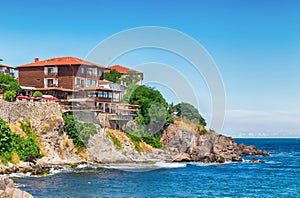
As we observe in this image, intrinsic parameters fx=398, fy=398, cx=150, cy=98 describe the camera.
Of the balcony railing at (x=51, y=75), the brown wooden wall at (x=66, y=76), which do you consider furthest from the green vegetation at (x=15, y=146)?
the balcony railing at (x=51, y=75)

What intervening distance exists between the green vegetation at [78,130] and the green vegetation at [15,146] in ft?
25.8

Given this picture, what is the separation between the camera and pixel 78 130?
65.6 meters

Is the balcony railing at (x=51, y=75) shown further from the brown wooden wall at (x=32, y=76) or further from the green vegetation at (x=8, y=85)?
the green vegetation at (x=8, y=85)

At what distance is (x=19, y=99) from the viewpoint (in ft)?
202

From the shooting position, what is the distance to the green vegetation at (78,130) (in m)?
64.2

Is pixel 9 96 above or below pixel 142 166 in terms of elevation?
above

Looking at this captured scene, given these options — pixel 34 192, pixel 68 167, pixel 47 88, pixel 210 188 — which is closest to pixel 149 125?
pixel 47 88

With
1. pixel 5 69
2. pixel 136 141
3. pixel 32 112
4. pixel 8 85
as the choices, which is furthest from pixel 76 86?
pixel 5 69

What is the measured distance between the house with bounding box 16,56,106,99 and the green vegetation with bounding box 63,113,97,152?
845 cm

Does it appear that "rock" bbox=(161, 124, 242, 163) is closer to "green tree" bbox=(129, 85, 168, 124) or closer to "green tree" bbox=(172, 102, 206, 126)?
"green tree" bbox=(129, 85, 168, 124)

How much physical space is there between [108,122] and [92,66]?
13.3 m

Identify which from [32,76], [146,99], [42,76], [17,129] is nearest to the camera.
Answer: [17,129]

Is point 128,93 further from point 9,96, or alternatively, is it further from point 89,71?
point 9,96

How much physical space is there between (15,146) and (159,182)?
65.0 feet
